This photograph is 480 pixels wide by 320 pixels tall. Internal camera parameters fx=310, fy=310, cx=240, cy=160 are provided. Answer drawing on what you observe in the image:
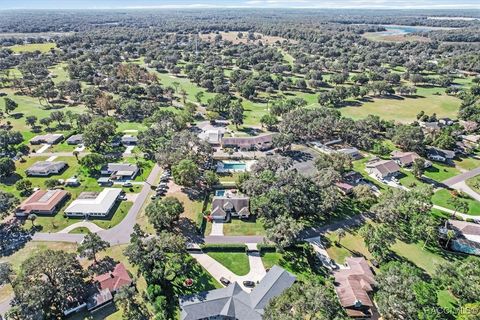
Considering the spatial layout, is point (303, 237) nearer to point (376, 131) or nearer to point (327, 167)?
point (327, 167)

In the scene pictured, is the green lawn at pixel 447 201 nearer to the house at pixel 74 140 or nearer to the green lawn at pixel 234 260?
the green lawn at pixel 234 260

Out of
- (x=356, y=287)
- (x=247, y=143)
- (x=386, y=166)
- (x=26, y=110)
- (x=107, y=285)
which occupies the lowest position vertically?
(x=26, y=110)

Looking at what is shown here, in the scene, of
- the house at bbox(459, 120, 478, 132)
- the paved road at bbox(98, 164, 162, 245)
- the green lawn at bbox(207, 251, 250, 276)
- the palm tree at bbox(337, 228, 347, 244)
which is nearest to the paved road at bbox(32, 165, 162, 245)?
the paved road at bbox(98, 164, 162, 245)

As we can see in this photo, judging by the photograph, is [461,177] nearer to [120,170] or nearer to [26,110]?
[120,170]

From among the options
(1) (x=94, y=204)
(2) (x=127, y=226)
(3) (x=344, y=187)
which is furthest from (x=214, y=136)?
(2) (x=127, y=226)

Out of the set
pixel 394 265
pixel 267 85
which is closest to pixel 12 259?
pixel 394 265
